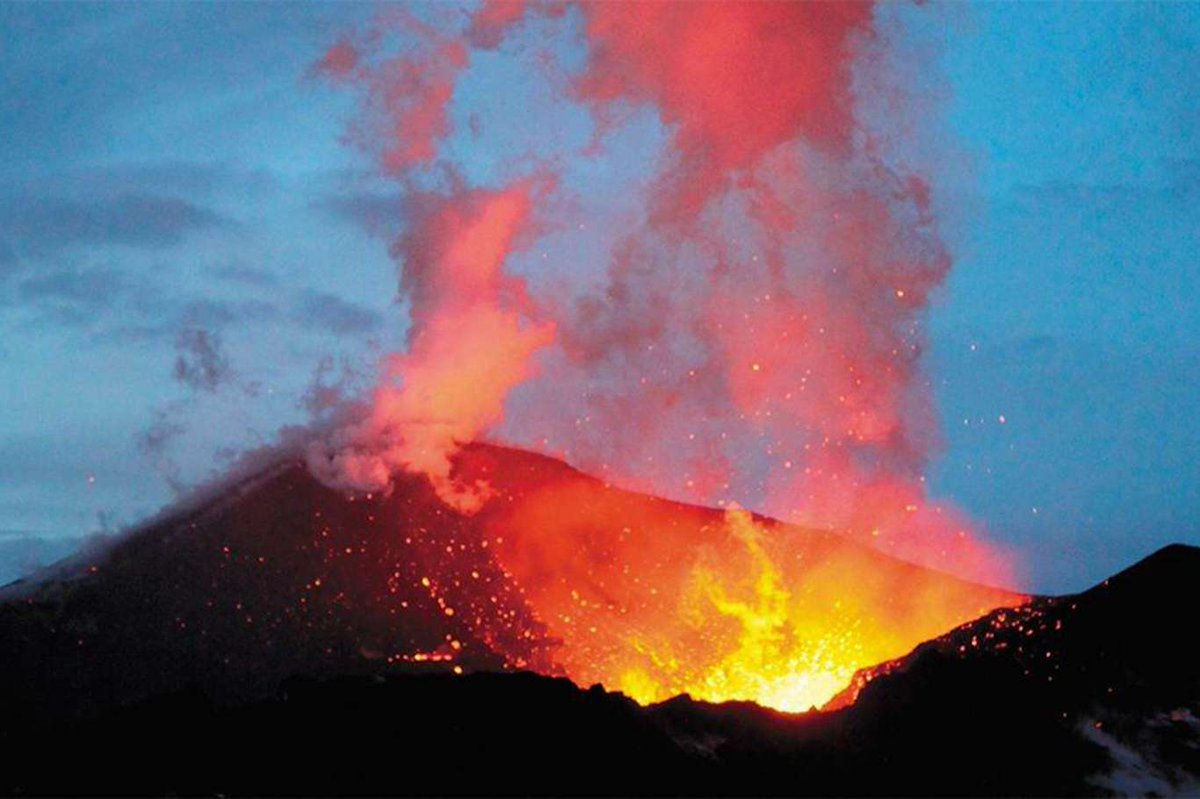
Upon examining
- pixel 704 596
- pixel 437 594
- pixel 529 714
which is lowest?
pixel 529 714

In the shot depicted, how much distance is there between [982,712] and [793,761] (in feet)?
16.1

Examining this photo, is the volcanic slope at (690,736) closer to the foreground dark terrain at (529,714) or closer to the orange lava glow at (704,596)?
the foreground dark terrain at (529,714)

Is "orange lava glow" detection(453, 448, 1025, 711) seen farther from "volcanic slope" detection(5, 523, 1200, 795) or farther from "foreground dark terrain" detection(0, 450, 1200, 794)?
"volcanic slope" detection(5, 523, 1200, 795)

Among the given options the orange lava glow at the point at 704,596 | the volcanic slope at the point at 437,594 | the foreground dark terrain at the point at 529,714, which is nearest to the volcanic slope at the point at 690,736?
the foreground dark terrain at the point at 529,714

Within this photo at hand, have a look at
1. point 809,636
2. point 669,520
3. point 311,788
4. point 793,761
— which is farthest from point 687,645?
point 311,788

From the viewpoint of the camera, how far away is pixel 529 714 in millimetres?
32156

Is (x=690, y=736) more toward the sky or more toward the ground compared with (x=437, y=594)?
more toward the ground

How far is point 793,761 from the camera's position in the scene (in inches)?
1298

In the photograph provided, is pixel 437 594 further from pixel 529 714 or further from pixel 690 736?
pixel 529 714

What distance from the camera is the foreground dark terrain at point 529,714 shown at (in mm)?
30156

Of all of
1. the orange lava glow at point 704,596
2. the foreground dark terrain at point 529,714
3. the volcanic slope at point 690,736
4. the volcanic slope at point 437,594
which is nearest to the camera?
the volcanic slope at point 690,736

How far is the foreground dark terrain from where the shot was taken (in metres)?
30.2

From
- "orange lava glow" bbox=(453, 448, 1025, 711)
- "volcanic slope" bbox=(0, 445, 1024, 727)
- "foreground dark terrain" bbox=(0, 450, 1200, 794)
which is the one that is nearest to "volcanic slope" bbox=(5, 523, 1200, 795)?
"foreground dark terrain" bbox=(0, 450, 1200, 794)

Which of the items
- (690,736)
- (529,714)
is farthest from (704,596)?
(529,714)
